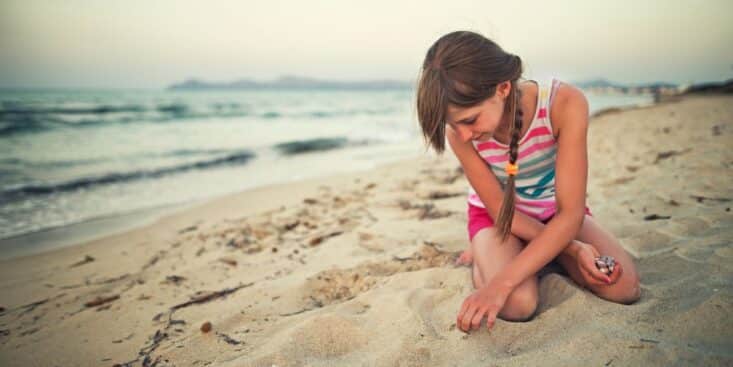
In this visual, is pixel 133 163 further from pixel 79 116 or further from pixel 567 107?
pixel 79 116

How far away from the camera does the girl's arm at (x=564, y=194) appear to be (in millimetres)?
1620

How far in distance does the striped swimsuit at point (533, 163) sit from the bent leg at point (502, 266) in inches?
7.4

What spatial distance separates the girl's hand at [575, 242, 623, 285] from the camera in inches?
62.0

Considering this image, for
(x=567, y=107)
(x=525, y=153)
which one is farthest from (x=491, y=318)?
(x=567, y=107)

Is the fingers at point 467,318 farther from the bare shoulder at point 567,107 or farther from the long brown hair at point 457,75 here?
the bare shoulder at point 567,107

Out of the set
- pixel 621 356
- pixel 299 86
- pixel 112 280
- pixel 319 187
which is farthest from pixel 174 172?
pixel 299 86

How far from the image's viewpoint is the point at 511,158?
1.75 meters

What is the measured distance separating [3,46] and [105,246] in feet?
39.4

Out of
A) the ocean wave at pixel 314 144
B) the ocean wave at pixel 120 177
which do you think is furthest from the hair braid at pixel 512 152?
the ocean wave at pixel 314 144

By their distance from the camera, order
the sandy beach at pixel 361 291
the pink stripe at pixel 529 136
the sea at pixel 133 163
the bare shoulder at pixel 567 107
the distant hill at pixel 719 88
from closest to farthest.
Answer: the sandy beach at pixel 361 291
the bare shoulder at pixel 567 107
the pink stripe at pixel 529 136
the sea at pixel 133 163
the distant hill at pixel 719 88

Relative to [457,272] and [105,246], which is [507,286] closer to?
[457,272]

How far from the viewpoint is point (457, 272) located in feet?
6.83

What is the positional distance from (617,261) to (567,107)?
67 cm

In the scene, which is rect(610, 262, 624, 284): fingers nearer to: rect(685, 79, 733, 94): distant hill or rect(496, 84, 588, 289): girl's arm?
rect(496, 84, 588, 289): girl's arm
